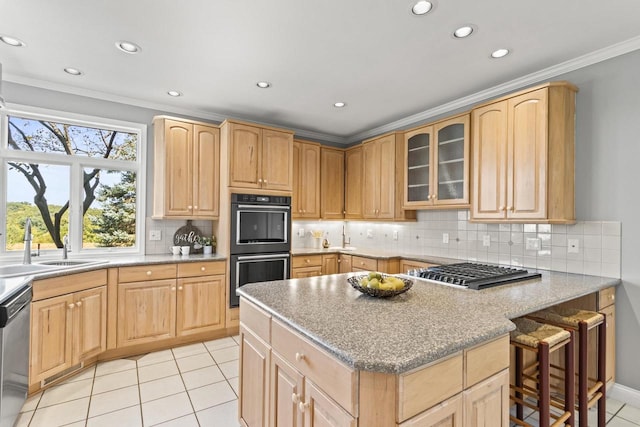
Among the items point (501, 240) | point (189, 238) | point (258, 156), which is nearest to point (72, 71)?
point (258, 156)

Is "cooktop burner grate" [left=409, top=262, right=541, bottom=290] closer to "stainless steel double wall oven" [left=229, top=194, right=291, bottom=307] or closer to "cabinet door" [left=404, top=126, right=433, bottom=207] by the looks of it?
"cabinet door" [left=404, top=126, right=433, bottom=207]

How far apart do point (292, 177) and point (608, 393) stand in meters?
3.51

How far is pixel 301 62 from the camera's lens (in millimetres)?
2658

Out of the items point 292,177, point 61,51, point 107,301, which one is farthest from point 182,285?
point 61,51

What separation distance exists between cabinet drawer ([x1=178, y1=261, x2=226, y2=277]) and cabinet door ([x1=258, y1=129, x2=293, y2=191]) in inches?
40.2

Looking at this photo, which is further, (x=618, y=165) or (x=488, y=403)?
(x=618, y=165)

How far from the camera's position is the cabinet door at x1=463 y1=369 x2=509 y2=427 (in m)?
1.20

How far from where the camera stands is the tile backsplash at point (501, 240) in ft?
8.14

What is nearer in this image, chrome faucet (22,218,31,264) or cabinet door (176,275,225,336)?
chrome faucet (22,218,31,264)

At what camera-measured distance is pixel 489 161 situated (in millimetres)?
2879

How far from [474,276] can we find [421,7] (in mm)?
1716

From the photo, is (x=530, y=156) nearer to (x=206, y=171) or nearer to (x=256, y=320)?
(x=256, y=320)

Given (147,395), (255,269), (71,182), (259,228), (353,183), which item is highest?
(353,183)

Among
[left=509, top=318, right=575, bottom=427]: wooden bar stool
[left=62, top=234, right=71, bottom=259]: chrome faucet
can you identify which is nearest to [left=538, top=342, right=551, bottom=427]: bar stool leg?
[left=509, top=318, right=575, bottom=427]: wooden bar stool
